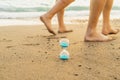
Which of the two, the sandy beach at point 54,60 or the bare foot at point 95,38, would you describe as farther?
the bare foot at point 95,38

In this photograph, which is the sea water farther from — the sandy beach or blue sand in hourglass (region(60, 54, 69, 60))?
blue sand in hourglass (region(60, 54, 69, 60))

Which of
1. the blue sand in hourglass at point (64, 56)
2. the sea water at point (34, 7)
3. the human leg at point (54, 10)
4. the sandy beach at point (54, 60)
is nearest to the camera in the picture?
the sandy beach at point (54, 60)

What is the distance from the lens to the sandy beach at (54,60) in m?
2.07

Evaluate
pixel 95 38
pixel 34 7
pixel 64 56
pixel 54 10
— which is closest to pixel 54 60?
pixel 64 56

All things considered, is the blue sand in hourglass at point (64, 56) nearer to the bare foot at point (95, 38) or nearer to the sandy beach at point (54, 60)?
the sandy beach at point (54, 60)

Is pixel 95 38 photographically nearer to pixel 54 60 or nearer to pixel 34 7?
pixel 54 60

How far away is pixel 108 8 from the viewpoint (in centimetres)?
376

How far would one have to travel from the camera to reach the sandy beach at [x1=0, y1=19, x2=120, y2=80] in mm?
2066

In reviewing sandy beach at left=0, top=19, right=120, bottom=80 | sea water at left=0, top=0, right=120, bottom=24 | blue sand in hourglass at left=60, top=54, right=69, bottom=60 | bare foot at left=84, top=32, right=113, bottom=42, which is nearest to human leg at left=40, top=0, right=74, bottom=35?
sandy beach at left=0, top=19, right=120, bottom=80

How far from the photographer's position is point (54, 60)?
2.45m

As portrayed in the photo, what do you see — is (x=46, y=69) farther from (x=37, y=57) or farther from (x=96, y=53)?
(x=96, y=53)

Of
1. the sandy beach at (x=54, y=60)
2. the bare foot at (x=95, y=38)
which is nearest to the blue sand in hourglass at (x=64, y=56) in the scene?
the sandy beach at (x=54, y=60)

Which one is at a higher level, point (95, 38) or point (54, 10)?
point (54, 10)

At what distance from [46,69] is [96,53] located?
629 millimetres
